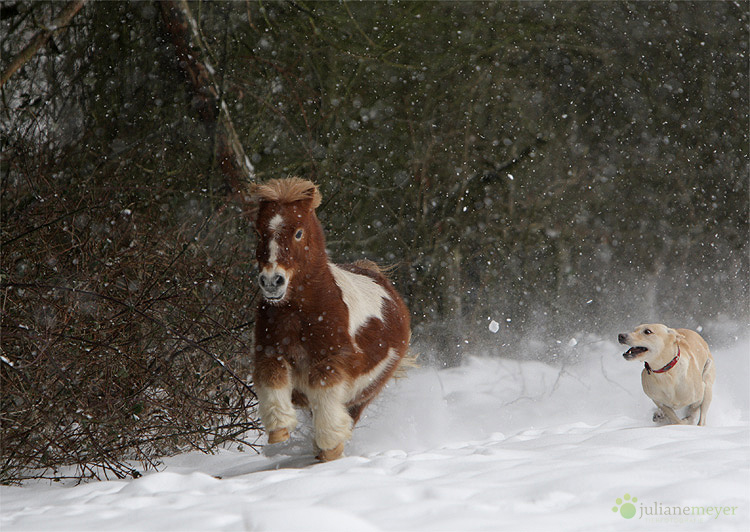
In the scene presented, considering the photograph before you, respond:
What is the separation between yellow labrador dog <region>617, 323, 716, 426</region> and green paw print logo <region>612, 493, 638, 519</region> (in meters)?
3.19

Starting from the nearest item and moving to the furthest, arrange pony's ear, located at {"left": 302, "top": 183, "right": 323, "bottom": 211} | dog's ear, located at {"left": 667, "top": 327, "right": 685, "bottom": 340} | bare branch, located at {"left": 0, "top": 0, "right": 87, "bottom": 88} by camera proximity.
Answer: pony's ear, located at {"left": 302, "top": 183, "right": 323, "bottom": 211} → bare branch, located at {"left": 0, "top": 0, "right": 87, "bottom": 88} → dog's ear, located at {"left": 667, "top": 327, "right": 685, "bottom": 340}

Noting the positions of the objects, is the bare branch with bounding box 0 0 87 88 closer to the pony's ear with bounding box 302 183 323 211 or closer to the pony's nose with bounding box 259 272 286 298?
the pony's ear with bounding box 302 183 323 211

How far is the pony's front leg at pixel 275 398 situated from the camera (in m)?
4.25

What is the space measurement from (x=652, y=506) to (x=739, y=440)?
66.2 inches

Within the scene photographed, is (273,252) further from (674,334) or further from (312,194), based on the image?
(674,334)

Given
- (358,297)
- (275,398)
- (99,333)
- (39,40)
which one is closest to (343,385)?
(275,398)

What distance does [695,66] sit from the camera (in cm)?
1220

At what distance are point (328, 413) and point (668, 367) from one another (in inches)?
123

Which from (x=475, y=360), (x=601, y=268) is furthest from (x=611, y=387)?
(x=601, y=268)

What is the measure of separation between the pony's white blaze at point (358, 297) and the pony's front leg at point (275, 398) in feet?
1.68

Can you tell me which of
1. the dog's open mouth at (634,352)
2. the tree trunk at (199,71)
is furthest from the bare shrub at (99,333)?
the dog's open mouth at (634,352)

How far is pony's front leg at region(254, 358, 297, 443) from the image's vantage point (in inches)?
167

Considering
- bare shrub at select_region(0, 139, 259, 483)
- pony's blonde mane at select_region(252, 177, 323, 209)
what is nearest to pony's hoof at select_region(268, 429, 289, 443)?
bare shrub at select_region(0, 139, 259, 483)

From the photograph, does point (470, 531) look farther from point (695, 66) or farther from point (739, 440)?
point (695, 66)
